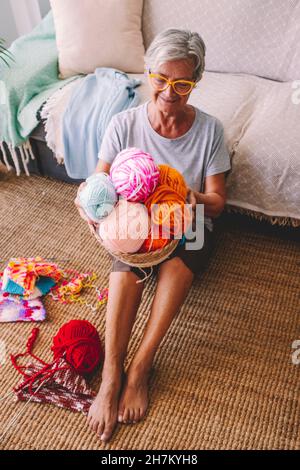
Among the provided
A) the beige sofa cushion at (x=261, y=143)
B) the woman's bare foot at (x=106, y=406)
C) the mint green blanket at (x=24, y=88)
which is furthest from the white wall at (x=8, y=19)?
the woman's bare foot at (x=106, y=406)

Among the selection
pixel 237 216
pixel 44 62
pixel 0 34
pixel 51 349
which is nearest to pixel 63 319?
pixel 51 349

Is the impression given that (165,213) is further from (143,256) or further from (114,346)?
(114,346)

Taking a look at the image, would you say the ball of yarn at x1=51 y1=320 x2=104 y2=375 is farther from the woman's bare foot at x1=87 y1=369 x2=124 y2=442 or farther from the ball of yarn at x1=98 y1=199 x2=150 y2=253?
the ball of yarn at x1=98 y1=199 x2=150 y2=253

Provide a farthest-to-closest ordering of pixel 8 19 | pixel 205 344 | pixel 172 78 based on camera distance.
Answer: pixel 8 19
pixel 205 344
pixel 172 78

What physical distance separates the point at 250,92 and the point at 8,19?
1.41 meters

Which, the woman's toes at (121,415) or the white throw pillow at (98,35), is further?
the white throw pillow at (98,35)

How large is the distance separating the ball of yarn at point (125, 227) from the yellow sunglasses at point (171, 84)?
0.34 meters

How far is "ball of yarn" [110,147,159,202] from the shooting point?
1.04 metres

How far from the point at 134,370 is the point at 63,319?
348 mm

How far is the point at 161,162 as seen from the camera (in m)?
1.38

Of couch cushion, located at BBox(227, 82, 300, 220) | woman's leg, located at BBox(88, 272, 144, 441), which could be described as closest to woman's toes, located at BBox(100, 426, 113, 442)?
woman's leg, located at BBox(88, 272, 144, 441)

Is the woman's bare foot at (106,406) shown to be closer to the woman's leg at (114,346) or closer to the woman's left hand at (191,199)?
the woman's leg at (114,346)

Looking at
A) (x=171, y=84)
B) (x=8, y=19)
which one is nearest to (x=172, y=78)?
Result: (x=171, y=84)

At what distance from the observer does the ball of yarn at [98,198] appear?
104 centimetres
